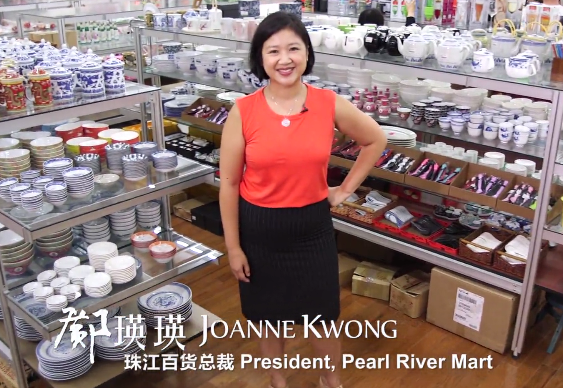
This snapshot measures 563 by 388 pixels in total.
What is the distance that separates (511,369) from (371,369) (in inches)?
26.0

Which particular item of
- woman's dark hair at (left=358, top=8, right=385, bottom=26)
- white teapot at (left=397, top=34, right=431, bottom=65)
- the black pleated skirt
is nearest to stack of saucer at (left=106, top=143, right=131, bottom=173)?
the black pleated skirt

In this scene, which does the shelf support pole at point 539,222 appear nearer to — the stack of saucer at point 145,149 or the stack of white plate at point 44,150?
the stack of saucer at point 145,149

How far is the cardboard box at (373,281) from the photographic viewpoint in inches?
134

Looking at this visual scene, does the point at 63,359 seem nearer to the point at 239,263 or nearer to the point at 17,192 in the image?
the point at 17,192

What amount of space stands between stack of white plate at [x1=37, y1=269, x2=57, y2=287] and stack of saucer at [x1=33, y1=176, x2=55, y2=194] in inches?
15.0

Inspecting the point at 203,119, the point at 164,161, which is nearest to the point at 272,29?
the point at 164,161

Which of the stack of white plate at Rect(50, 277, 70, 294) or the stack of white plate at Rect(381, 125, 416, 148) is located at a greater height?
the stack of white plate at Rect(381, 125, 416, 148)

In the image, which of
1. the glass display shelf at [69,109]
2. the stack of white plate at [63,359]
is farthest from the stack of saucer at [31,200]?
the stack of white plate at [63,359]

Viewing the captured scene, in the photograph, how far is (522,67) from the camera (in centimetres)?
268

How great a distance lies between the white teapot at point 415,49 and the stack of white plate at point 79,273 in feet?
5.89

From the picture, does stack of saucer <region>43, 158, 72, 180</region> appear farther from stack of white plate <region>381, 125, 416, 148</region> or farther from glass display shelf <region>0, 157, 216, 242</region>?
stack of white plate <region>381, 125, 416, 148</region>

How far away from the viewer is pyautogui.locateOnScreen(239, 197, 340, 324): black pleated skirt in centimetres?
222

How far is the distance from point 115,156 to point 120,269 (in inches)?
18.7

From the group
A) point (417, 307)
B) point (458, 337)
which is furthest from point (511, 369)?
point (417, 307)
